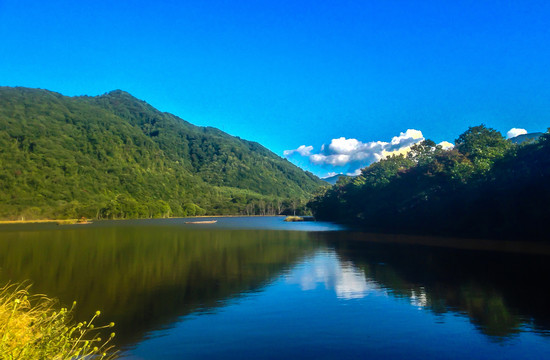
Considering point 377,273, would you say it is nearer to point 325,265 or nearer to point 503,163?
point 325,265

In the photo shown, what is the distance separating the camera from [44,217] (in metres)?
181

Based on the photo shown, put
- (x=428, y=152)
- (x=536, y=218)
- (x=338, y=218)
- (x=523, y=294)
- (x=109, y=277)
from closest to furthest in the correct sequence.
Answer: (x=523, y=294) < (x=109, y=277) < (x=536, y=218) < (x=428, y=152) < (x=338, y=218)

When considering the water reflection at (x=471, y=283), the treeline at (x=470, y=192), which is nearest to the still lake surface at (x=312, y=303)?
the water reflection at (x=471, y=283)

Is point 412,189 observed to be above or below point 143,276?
above

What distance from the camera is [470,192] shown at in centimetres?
7044

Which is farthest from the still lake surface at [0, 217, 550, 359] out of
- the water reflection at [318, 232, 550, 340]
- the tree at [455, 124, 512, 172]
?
the tree at [455, 124, 512, 172]

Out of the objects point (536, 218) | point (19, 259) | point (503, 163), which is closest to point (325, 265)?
point (19, 259)

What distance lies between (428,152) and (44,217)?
156 m

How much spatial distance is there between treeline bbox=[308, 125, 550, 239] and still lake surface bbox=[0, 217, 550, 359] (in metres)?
16.6

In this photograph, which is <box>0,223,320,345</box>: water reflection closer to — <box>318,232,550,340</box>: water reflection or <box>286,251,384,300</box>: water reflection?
<box>286,251,384,300</box>: water reflection

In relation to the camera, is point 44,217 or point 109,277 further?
point 44,217

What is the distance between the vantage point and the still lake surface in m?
14.6

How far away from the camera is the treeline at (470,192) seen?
5403 cm

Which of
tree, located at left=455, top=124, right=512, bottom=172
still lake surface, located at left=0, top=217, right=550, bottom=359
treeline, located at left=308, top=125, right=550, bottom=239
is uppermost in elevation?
tree, located at left=455, top=124, right=512, bottom=172
